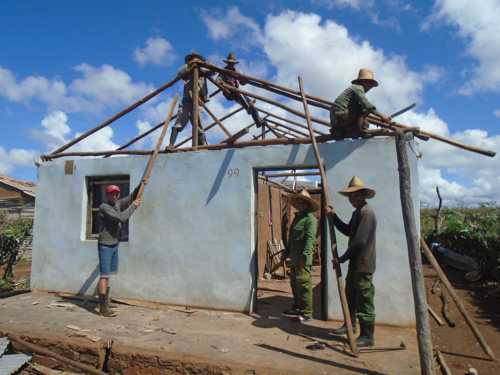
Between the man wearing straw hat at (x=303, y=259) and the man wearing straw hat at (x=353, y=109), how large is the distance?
120 centimetres

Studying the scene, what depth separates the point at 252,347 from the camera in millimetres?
4652

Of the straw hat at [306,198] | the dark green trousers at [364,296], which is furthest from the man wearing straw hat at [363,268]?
the straw hat at [306,198]

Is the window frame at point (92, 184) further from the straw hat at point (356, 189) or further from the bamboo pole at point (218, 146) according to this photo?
the straw hat at point (356, 189)

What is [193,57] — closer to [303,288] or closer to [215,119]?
[215,119]

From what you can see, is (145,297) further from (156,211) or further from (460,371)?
(460,371)

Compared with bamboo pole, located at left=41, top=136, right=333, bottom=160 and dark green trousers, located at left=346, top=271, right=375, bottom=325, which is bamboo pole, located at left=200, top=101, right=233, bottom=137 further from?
dark green trousers, located at left=346, top=271, right=375, bottom=325

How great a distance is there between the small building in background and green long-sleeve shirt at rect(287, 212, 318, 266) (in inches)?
460

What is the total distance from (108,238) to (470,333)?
223 inches

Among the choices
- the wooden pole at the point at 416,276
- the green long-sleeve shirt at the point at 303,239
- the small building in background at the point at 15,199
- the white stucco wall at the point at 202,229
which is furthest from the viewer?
the small building in background at the point at 15,199

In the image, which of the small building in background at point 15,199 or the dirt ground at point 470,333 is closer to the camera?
Answer: the dirt ground at point 470,333

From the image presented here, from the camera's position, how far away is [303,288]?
575 cm

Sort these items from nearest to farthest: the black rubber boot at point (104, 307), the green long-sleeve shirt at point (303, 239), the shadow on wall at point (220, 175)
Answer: the green long-sleeve shirt at point (303, 239)
the black rubber boot at point (104, 307)
the shadow on wall at point (220, 175)

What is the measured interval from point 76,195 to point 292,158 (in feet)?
14.1

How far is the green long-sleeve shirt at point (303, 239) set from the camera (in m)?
5.77
